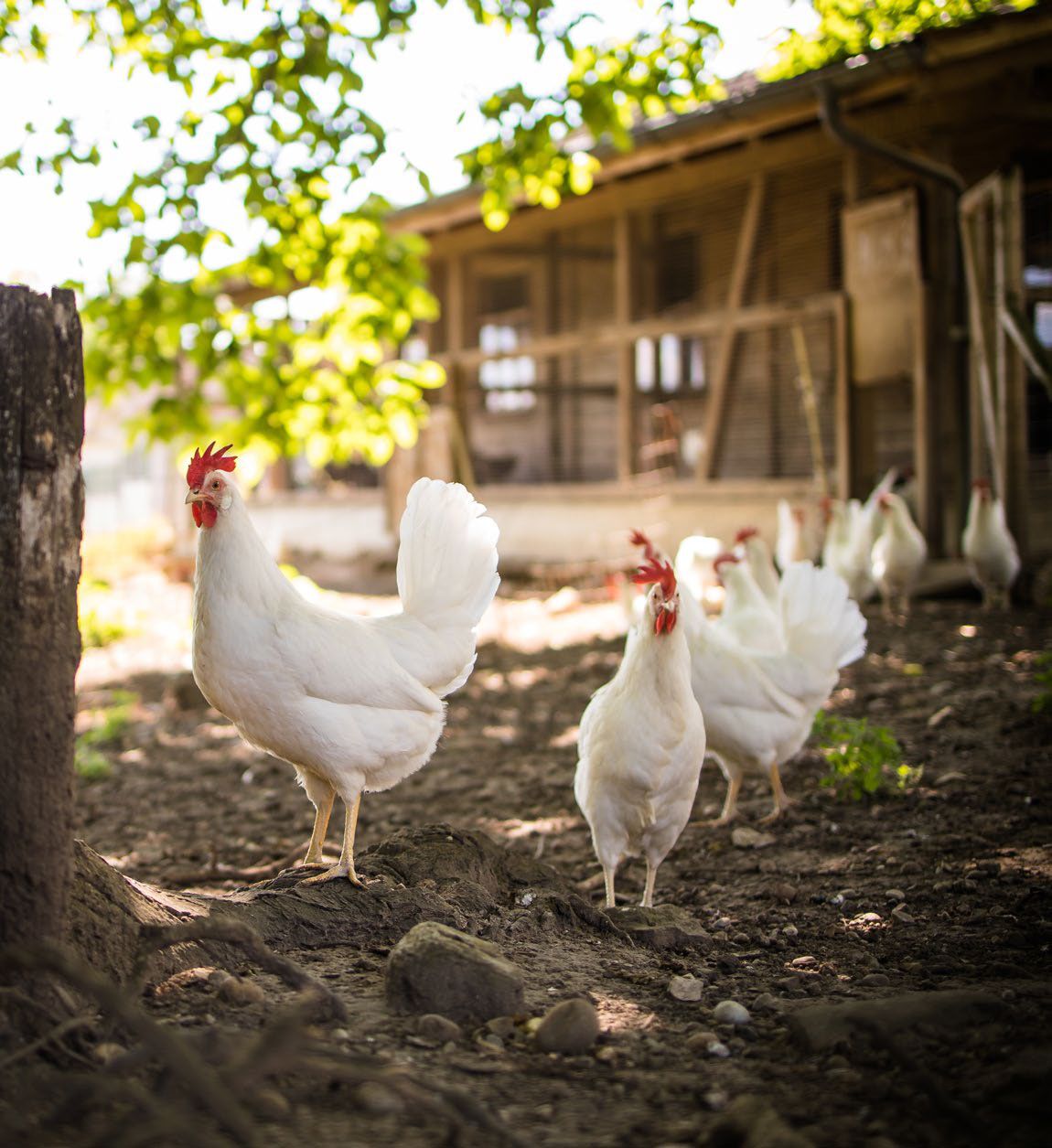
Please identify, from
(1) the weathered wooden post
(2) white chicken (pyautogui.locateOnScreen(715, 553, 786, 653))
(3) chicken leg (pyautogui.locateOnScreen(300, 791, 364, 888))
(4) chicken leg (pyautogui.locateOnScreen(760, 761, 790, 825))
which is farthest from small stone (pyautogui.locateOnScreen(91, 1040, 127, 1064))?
(2) white chicken (pyautogui.locateOnScreen(715, 553, 786, 653))

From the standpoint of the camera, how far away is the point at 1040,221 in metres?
11.2

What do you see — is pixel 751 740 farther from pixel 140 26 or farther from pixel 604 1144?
pixel 140 26

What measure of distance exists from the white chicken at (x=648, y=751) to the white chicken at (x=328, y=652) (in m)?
0.60

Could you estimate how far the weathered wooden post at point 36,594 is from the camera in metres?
2.17

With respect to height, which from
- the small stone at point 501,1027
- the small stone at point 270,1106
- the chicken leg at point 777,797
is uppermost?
the small stone at point 270,1106

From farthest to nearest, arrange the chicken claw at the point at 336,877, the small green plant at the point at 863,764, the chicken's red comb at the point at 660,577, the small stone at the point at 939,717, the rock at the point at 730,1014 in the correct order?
the small stone at the point at 939,717 < the small green plant at the point at 863,764 < the chicken's red comb at the point at 660,577 < the chicken claw at the point at 336,877 < the rock at the point at 730,1014

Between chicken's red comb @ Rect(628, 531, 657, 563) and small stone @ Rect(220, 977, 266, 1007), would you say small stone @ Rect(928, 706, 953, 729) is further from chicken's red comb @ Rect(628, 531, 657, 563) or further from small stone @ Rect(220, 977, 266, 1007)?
small stone @ Rect(220, 977, 266, 1007)

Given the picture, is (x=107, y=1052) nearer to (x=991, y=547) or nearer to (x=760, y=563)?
(x=760, y=563)

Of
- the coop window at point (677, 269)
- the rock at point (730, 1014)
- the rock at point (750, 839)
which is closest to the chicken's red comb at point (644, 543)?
the rock at point (750, 839)

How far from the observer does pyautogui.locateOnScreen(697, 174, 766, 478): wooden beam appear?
11875 mm

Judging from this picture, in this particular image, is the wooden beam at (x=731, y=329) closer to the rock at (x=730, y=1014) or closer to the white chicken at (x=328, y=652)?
the white chicken at (x=328, y=652)

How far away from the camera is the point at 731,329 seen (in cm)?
1176

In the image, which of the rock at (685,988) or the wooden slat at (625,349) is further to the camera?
the wooden slat at (625,349)

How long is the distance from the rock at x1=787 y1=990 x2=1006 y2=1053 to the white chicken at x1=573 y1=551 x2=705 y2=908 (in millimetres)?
1356
